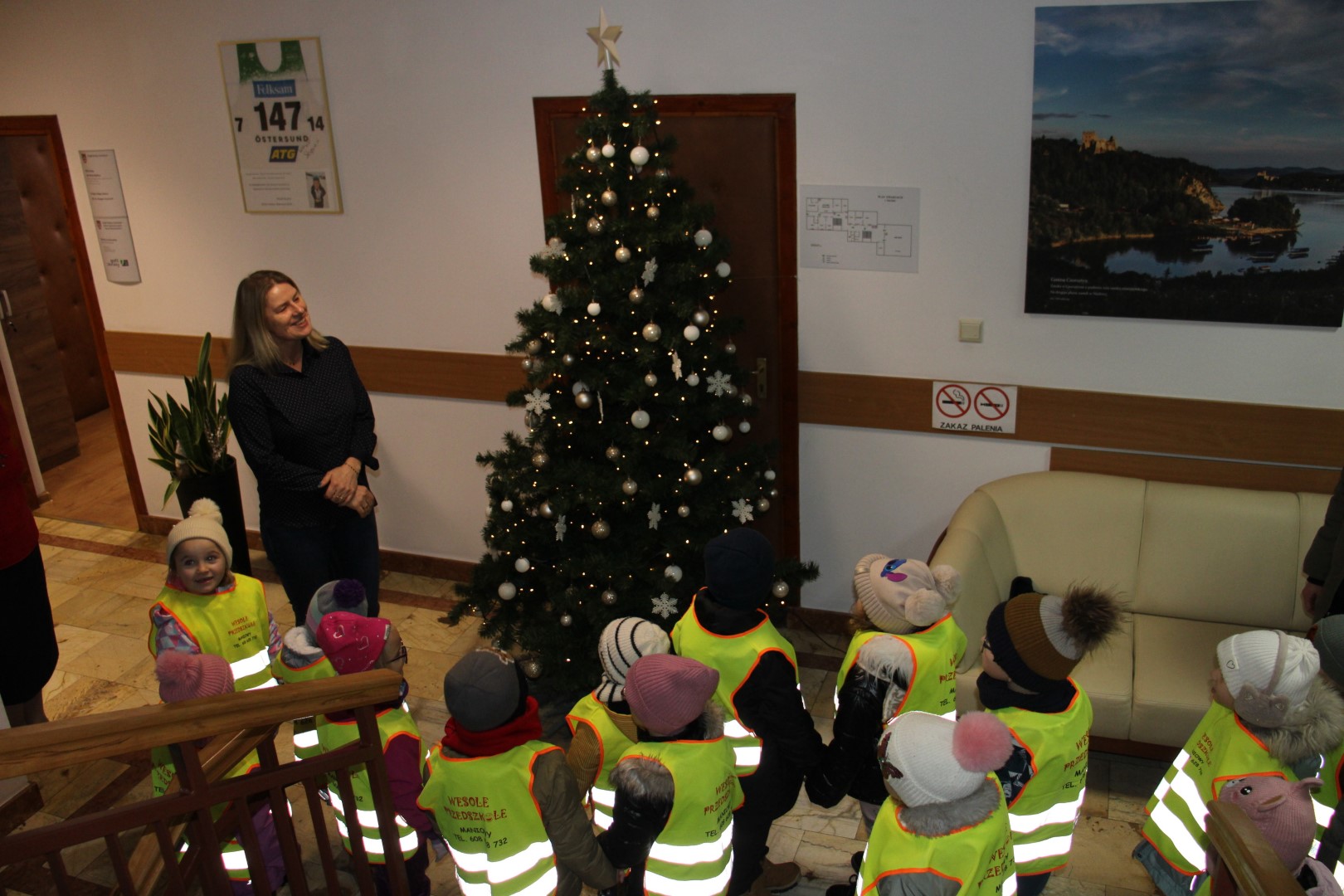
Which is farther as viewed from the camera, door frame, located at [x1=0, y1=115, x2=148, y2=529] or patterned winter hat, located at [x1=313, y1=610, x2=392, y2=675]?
door frame, located at [x1=0, y1=115, x2=148, y2=529]

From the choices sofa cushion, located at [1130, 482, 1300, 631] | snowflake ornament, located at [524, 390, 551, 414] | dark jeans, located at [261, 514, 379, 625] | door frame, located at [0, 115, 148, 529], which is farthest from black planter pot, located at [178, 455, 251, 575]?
sofa cushion, located at [1130, 482, 1300, 631]

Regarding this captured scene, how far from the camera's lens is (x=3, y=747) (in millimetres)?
1754

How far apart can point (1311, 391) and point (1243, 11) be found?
1341 millimetres

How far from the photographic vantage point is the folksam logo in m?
4.93

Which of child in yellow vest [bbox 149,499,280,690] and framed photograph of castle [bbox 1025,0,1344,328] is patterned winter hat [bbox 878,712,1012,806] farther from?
framed photograph of castle [bbox 1025,0,1344,328]

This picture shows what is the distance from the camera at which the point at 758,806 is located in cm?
281

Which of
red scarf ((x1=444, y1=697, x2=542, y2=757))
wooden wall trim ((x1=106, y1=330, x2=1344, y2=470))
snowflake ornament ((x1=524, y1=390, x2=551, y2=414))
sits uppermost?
snowflake ornament ((x1=524, y1=390, x2=551, y2=414))

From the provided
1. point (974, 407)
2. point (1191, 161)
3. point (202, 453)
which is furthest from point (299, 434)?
point (1191, 161)

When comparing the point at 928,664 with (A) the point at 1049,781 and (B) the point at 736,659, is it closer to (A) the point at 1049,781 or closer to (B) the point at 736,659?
(A) the point at 1049,781

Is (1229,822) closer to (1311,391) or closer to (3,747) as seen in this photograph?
(3,747)

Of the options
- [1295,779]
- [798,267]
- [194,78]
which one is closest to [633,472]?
[798,267]

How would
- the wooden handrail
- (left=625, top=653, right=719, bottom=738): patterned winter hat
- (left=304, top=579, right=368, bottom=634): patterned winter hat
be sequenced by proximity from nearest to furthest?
the wooden handrail
(left=625, top=653, right=719, bottom=738): patterned winter hat
(left=304, top=579, right=368, bottom=634): patterned winter hat

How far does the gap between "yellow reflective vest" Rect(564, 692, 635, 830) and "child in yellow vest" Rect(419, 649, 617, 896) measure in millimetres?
171

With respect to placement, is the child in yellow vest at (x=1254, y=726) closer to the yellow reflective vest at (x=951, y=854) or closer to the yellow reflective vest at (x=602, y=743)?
the yellow reflective vest at (x=951, y=854)
